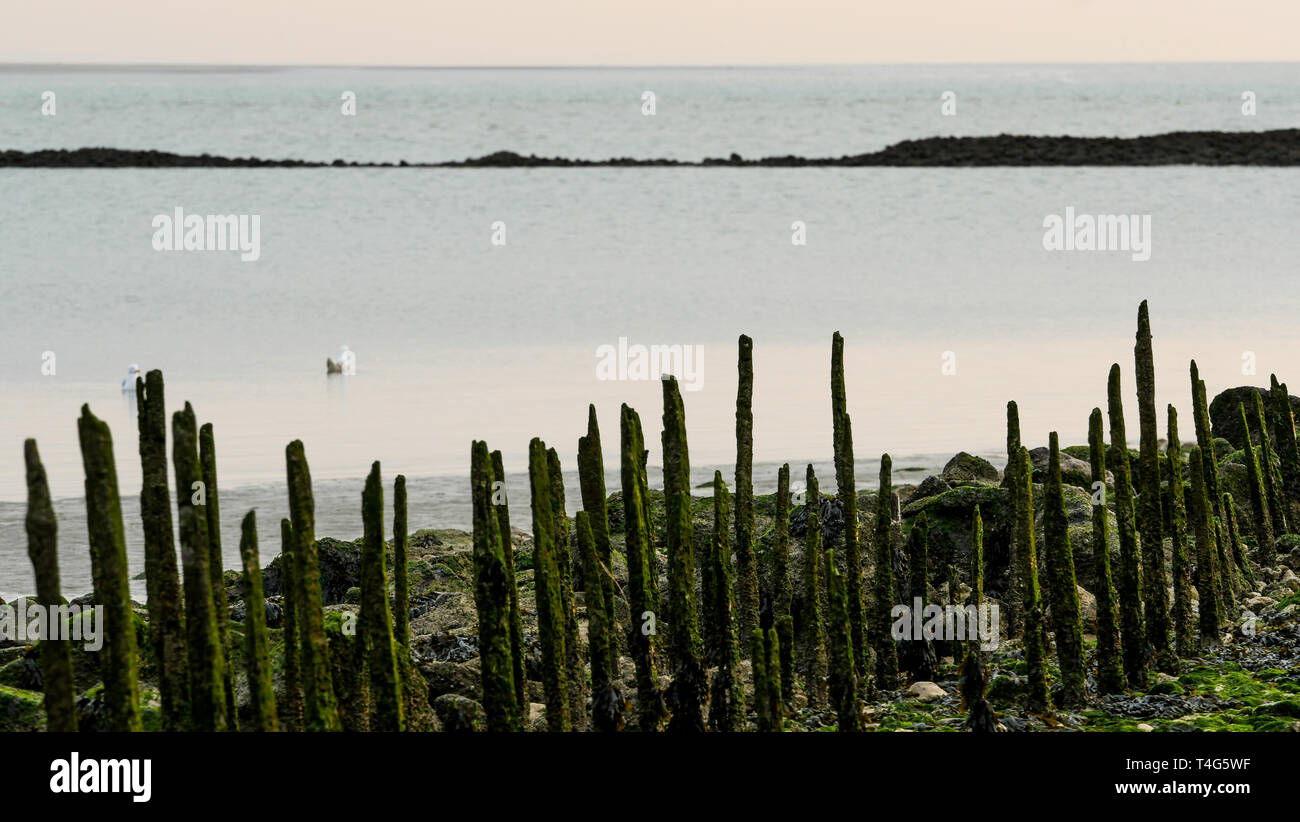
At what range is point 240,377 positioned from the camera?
37.7 metres

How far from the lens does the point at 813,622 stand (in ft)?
46.2

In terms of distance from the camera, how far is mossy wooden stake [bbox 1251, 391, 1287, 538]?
66.4 feet

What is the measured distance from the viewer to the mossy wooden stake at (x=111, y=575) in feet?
34.3

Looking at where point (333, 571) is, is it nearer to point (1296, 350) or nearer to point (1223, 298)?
point (1296, 350)

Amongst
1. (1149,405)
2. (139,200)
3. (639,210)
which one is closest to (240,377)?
(1149,405)

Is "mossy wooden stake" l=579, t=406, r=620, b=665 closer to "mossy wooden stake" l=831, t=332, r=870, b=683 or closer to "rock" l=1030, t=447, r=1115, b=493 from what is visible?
"mossy wooden stake" l=831, t=332, r=870, b=683

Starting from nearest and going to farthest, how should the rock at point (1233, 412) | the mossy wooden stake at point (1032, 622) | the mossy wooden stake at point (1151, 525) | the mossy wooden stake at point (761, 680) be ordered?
the mossy wooden stake at point (761, 680) < the mossy wooden stake at point (1032, 622) < the mossy wooden stake at point (1151, 525) < the rock at point (1233, 412)

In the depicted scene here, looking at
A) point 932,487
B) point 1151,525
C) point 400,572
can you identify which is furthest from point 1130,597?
point 932,487

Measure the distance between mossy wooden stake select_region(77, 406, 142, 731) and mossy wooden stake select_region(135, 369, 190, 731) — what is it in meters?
0.74

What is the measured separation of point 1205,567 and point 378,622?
834cm

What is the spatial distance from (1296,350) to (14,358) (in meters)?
31.8

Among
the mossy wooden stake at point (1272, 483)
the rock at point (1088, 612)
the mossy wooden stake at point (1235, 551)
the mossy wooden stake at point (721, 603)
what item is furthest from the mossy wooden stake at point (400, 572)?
the mossy wooden stake at point (1272, 483)

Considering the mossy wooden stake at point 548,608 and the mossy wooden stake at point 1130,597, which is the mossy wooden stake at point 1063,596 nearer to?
the mossy wooden stake at point 1130,597

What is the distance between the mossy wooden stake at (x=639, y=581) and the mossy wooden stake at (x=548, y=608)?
0.67m
